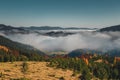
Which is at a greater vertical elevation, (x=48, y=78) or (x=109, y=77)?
(x=48, y=78)

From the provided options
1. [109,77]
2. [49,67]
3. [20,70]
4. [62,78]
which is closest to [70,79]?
[62,78]

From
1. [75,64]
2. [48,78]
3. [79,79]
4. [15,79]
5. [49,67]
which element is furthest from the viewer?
[75,64]

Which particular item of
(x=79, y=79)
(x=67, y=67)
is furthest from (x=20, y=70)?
(x=67, y=67)

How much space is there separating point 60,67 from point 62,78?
4764cm

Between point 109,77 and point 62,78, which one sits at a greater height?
point 62,78

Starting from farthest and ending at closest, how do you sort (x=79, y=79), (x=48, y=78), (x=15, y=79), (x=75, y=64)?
(x=75, y=64) → (x=79, y=79) → (x=48, y=78) → (x=15, y=79)

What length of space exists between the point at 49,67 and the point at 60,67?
9340mm

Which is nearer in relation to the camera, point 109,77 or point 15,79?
point 15,79

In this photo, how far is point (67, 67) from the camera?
190125mm

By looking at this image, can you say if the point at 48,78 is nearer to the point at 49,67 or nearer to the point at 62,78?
the point at 62,78

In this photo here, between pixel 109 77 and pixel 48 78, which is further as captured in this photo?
pixel 109 77

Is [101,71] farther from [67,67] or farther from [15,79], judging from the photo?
[15,79]

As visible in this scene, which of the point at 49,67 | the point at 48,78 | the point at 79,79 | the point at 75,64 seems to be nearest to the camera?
the point at 48,78

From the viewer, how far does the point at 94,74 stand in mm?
189125
